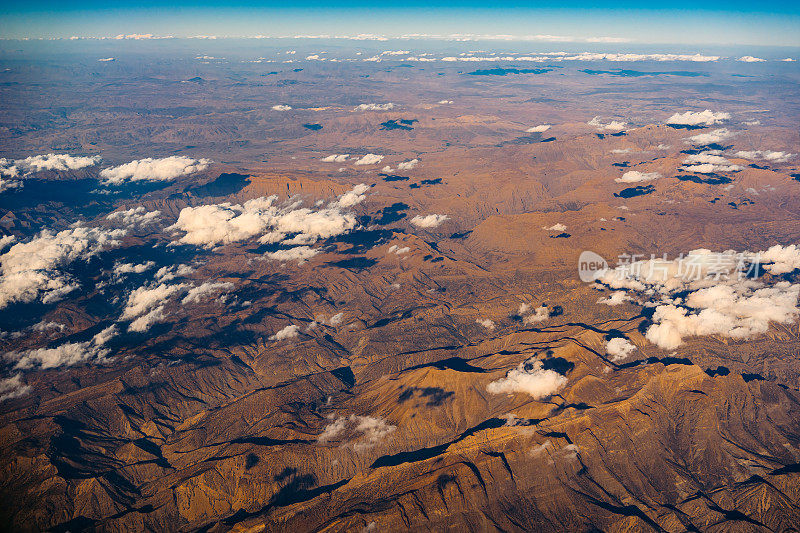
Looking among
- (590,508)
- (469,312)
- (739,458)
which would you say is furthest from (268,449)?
(739,458)

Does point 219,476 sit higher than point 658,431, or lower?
lower

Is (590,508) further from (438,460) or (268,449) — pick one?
(268,449)

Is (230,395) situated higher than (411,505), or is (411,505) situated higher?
(411,505)

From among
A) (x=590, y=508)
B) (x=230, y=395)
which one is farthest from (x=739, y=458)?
(x=230, y=395)

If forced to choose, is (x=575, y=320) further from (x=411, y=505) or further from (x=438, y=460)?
(x=411, y=505)

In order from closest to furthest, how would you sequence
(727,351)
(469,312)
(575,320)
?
(727,351) < (575,320) < (469,312)

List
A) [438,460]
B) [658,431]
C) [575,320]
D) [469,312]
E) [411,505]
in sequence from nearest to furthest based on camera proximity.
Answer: [411,505] < [438,460] < [658,431] < [575,320] < [469,312]

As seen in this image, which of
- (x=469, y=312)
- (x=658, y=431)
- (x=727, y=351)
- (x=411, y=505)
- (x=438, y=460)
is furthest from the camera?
(x=469, y=312)

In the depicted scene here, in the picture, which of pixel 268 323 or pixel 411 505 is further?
pixel 268 323

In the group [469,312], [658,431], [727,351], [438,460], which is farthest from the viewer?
[469,312]
